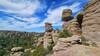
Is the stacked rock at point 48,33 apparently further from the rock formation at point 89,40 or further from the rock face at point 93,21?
the rock face at point 93,21

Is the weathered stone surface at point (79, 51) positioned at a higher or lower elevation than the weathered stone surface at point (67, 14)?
lower

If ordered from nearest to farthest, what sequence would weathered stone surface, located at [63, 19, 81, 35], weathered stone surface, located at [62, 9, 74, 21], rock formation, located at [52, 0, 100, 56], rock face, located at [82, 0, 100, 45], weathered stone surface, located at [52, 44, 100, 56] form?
weathered stone surface, located at [52, 44, 100, 56], rock formation, located at [52, 0, 100, 56], rock face, located at [82, 0, 100, 45], weathered stone surface, located at [63, 19, 81, 35], weathered stone surface, located at [62, 9, 74, 21]

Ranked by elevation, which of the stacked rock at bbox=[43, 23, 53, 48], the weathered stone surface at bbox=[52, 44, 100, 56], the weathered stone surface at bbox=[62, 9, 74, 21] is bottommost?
the weathered stone surface at bbox=[52, 44, 100, 56]

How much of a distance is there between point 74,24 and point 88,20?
6.47 m

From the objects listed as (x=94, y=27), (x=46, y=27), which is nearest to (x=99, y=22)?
(x=94, y=27)

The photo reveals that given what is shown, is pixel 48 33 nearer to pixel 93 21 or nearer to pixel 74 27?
pixel 74 27

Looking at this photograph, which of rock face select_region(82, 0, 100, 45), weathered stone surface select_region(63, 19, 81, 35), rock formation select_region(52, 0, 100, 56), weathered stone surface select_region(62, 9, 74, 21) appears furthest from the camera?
weathered stone surface select_region(62, 9, 74, 21)

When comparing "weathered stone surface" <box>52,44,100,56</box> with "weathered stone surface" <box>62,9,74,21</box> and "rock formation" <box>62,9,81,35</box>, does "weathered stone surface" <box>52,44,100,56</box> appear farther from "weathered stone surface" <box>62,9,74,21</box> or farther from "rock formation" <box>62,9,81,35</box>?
"weathered stone surface" <box>62,9,74,21</box>

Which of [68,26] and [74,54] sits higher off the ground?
[68,26]

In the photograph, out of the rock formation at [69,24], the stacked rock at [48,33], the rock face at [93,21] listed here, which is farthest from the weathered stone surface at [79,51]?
the stacked rock at [48,33]

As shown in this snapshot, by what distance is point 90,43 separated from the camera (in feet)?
51.4

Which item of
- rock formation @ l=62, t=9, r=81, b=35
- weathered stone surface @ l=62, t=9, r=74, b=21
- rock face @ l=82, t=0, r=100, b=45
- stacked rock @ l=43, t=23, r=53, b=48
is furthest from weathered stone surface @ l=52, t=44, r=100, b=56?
stacked rock @ l=43, t=23, r=53, b=48

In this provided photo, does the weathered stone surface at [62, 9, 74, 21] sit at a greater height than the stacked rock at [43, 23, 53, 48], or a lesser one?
greater

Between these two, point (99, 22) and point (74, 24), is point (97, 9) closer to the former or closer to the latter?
point (99, 22)
